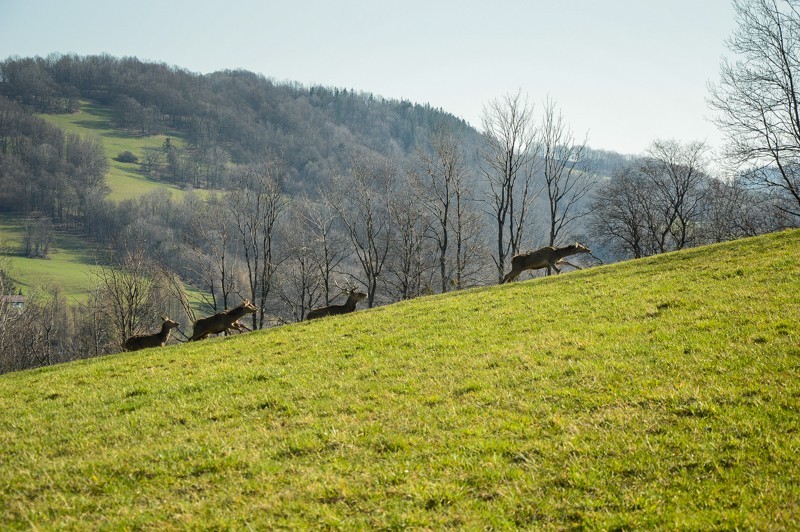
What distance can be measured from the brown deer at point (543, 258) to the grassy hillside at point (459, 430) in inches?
453

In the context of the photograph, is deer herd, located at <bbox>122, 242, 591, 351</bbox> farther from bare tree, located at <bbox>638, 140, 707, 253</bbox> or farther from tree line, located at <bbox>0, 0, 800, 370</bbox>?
bare tree, located at <bbox>638, 140, 707, 253</bbox>

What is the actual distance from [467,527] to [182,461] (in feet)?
13.4

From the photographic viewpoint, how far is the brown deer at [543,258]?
2489cm

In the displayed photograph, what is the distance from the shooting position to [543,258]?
25031 mm

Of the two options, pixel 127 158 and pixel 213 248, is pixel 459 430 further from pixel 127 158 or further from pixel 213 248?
pixel 127 158

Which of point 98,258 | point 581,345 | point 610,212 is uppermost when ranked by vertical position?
point 610,212

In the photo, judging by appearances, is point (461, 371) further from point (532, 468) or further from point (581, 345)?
point (532, 468)

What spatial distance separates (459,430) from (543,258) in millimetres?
19254

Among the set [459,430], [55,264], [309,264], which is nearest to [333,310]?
[459,430]

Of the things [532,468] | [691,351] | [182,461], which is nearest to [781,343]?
[691,351]

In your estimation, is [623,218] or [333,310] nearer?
[333,310]

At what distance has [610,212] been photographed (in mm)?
54531

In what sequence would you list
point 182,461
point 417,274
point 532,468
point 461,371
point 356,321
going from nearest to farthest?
point 532,468, point 182,461, point 461,371, point 356,321, point 417,274

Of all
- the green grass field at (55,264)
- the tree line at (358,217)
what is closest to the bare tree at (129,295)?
the tree line at (358,217)
